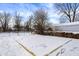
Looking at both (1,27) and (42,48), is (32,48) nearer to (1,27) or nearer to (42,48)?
(42,48)

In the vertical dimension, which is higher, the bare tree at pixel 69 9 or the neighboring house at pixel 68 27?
the bare tree at pixel 69 9

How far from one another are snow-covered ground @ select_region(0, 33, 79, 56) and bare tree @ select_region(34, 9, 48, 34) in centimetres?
7

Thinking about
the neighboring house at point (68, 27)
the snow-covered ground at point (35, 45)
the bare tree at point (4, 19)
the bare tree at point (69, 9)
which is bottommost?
the snow-covered ground at point (35, 45)

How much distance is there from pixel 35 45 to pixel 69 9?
50cm

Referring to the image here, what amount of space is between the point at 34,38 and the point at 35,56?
19cm

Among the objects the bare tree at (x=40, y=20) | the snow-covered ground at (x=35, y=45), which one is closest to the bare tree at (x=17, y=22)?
the snow-covered ground at (x=35, y=45)

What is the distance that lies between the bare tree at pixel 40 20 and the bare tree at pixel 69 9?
0.15m

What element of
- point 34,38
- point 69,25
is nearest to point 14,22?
point 34,38

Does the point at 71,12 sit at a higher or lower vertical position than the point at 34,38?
higher

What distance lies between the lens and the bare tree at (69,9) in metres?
1.89

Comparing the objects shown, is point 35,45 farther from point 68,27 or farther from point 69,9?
point 69,9

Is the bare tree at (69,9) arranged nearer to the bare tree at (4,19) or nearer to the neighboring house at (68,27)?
the neighboring house at (68,27)

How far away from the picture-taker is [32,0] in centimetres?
189

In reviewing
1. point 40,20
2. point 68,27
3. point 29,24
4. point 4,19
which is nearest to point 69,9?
point 68,27
